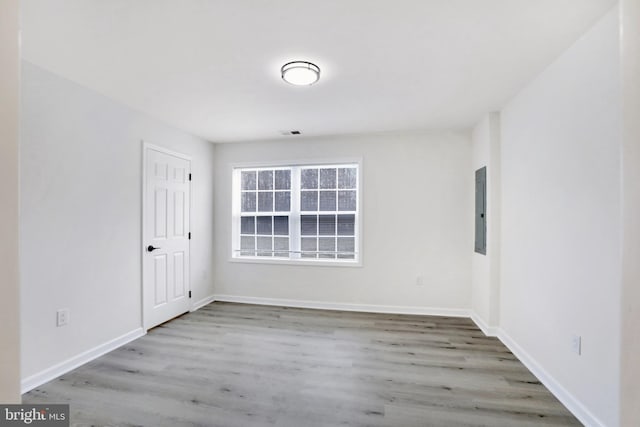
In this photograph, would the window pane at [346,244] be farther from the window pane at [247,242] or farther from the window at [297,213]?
the window pane at [247,242]

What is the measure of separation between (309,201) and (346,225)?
667 mm

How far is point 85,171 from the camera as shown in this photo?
2.77 metres

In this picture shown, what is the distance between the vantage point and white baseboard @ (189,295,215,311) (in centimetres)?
A: 431

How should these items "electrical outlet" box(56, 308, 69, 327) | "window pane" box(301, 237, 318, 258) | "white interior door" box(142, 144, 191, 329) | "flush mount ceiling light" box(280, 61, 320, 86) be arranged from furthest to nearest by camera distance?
"window pane" box(301, 237, 318, 258), "white interior door" box(142, 144, 191, 329), "electrical outlet" box(56, 308, 69, 327), "flush mount ceiling light" box(280, 61, 320, 86)

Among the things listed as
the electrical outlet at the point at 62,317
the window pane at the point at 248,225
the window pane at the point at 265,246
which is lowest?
the electrical outlet at the point at 62,317

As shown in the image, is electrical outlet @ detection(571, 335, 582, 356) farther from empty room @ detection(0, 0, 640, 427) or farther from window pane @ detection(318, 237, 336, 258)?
window pane @ detection(318, 237, 336, 258)

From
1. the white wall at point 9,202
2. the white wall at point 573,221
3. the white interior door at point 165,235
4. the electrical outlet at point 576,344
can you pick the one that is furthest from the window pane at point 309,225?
the white wall at point 9,202

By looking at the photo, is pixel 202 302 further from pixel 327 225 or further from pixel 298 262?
pixel 327 225

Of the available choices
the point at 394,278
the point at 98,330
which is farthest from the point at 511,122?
the point at 98,330

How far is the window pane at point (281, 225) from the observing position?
4645mm

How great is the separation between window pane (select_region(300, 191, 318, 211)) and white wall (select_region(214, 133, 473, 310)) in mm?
537

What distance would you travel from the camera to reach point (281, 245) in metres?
4.66

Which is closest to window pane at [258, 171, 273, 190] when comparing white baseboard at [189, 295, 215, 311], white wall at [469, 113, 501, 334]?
white baseboard at [189, 295, 215, 311]

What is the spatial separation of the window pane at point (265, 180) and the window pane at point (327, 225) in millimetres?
974
